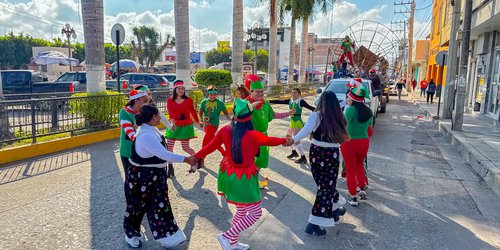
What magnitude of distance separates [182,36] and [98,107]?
526cm

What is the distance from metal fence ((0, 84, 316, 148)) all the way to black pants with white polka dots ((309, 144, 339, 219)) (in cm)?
660

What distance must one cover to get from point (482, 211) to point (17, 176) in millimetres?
7514

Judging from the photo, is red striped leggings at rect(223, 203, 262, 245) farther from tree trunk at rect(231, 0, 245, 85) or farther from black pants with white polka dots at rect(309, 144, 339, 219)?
tree trunk at rect(231, 0, 245, 85)

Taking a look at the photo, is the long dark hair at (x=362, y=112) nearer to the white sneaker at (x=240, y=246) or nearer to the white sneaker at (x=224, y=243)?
the white sneaker at (x=240, y=246)

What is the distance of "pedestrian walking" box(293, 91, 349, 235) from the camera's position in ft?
13.0

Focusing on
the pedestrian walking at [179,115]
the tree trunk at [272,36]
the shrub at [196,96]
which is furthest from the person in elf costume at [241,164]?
the tree trunk at [272,36]

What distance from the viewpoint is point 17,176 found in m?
6.21

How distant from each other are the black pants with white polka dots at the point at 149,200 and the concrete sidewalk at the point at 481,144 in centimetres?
543

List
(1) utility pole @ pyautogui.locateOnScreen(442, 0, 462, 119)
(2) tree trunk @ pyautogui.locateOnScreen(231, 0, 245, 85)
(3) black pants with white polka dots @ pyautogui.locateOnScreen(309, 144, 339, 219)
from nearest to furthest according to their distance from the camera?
(3) black pants with white polka dots @ pyautogui.locateOnScreen(309, 144, 339, 219)
(1) utility pole @ pyautogui.locateOnScreen(442, 0, 462, 119)
(2) tree trunk @ pyautogui.locateOnScreen(231, 0, 245, 85)

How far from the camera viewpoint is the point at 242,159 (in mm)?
3398

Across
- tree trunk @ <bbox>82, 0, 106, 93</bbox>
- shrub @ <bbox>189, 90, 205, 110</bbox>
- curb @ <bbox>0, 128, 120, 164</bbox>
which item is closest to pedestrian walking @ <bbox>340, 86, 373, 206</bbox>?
curb @ <bbox>0, 128, 120, 164</bbox>

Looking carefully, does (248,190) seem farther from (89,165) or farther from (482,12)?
(482,12)

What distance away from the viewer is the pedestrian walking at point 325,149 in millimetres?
3965

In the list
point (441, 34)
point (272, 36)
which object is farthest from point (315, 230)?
point (441, 34)
